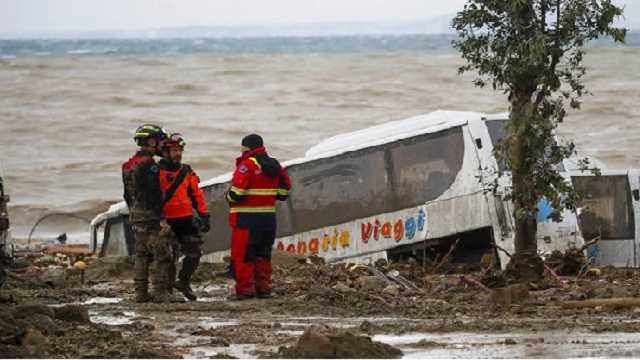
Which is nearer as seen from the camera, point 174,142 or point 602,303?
point 602,303

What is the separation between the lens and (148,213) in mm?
15039

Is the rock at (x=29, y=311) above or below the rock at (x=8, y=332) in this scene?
above

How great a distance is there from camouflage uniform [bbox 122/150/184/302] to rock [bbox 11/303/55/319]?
3.06 metres

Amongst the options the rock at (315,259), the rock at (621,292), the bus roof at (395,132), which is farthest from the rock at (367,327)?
the bus roof at (395,132)

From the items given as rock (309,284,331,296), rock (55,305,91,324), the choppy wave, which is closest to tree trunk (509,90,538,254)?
rock (309,284,331,296)

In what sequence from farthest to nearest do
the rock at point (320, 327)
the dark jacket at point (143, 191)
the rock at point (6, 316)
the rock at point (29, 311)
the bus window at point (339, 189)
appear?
the bus window at point (339, 189), the dark jacket at point (143, 191), the rock at point (320, 327), the rock at point (29, 311), the rock at point (6, 316)

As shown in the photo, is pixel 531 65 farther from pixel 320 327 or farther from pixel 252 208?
pixel 320 327

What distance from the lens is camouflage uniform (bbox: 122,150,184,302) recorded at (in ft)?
48.5

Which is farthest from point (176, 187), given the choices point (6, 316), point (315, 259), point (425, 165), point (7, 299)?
point (425, 165)

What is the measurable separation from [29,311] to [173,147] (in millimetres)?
3581

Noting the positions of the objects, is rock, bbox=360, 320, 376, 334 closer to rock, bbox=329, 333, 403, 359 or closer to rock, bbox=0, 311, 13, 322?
rock, bbox=329, 333, 403, 359

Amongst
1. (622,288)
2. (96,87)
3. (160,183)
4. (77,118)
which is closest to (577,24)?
(622,288)

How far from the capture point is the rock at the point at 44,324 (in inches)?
440

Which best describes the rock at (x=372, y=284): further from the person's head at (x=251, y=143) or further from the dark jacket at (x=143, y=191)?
the dark jacket at (x=143, y=191)
